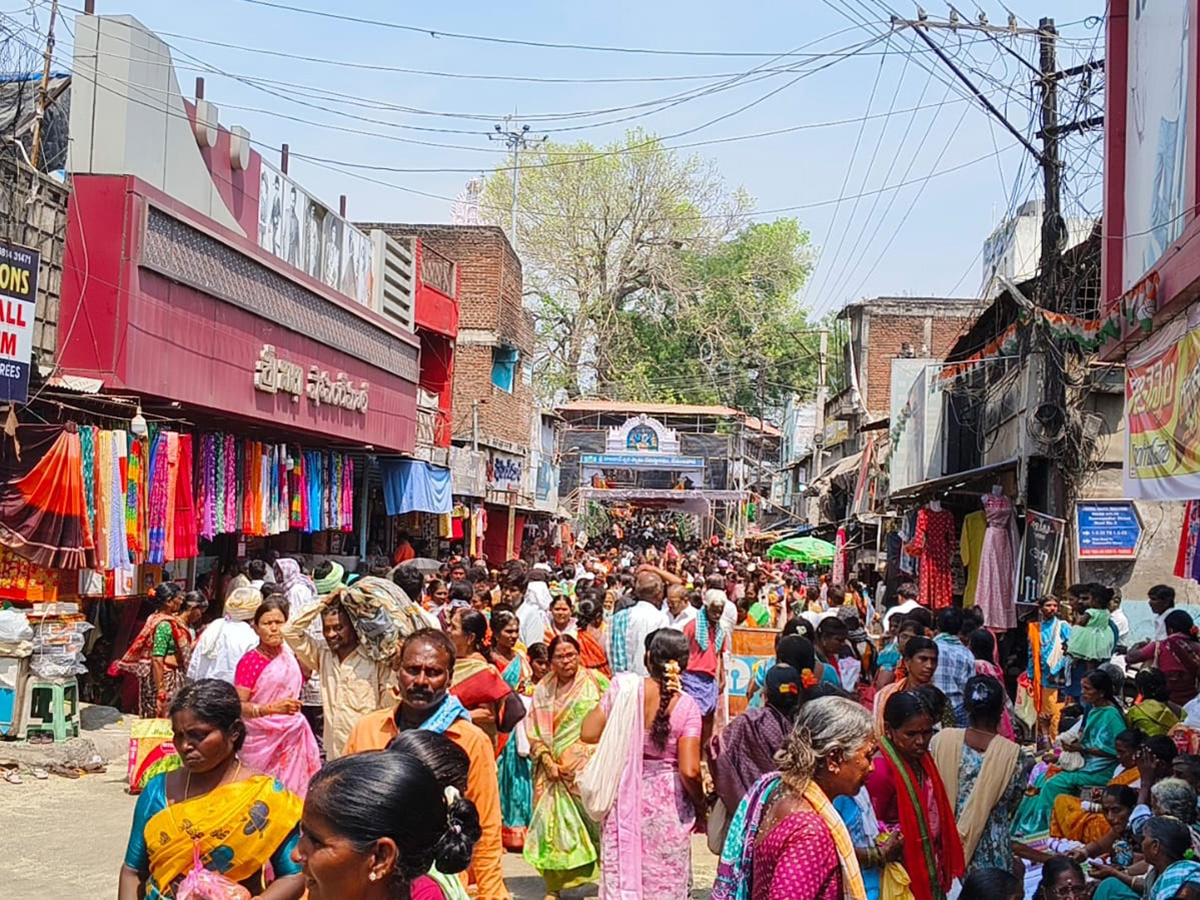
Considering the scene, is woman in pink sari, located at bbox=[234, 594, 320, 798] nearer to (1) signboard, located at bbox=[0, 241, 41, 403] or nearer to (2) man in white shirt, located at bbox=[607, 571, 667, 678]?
(2) man in white shirt, located at bbox=[607, 571, 667, 678]

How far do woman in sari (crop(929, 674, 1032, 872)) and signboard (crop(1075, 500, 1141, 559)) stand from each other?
329 inches

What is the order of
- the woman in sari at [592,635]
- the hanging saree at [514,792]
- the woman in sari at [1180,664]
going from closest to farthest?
the hanging saree at [514,792] < the woman in sari at [592,635] < the woman in sari at [1180,664]

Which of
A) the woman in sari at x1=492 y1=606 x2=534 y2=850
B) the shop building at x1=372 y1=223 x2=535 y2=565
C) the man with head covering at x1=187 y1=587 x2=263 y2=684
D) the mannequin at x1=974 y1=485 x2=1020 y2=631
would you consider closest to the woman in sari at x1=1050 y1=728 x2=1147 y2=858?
the woman in sari at x1=492 y1=606 x2=534 y2=850

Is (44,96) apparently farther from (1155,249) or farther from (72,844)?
(1155,249)

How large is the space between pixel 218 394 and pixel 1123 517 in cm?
920

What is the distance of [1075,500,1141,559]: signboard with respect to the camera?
13586mm

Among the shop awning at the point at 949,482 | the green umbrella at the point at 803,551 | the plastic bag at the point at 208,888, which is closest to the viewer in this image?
the plastic bag at the point at 208,888

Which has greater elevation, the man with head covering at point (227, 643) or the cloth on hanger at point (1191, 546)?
the cloth on hanger at point (1191, 546)

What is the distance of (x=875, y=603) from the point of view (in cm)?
2364

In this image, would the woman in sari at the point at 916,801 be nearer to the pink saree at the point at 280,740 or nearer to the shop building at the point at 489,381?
the pink saree at the point at 280,740

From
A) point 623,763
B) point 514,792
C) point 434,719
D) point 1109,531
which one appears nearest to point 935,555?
point 1109,531

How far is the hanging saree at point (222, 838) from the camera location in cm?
376

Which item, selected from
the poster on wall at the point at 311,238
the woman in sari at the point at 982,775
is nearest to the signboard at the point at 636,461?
the poster on wall at the point at 311,238

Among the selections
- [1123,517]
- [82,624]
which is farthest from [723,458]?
[82,624]
